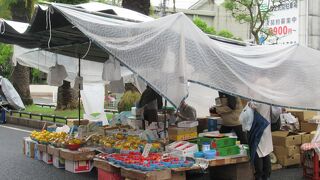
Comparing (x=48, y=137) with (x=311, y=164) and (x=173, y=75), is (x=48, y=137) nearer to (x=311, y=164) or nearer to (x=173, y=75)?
(x=173, y=75)

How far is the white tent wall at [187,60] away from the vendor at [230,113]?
114 centimetres

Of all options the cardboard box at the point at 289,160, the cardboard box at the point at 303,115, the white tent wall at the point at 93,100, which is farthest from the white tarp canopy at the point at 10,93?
the cardboard box at the point at 289,160

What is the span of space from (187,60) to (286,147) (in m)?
3.96

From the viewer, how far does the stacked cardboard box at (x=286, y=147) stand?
8.37 m

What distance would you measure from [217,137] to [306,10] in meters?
14.6

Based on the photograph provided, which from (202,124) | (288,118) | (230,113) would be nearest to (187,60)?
(230,113)

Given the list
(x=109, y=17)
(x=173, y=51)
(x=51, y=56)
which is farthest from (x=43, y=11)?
(x=51, y=56)

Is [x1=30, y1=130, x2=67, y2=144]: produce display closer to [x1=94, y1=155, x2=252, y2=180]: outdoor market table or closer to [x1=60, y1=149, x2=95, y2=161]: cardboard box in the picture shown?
[x1=60, y1=149, x2=95, y2=161]: cardboard box

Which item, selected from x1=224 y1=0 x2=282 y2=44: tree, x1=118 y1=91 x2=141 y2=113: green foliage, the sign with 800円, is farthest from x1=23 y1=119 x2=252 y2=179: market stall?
the sign with 800円

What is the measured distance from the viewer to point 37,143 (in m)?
8.48

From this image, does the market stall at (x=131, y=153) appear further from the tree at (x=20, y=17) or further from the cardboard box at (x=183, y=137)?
the tree at (x=20, y=17)

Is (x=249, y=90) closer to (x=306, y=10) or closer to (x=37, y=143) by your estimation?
(x=37, y=143)

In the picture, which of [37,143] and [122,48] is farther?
[37,143]

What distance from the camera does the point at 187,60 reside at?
5.39 metres
